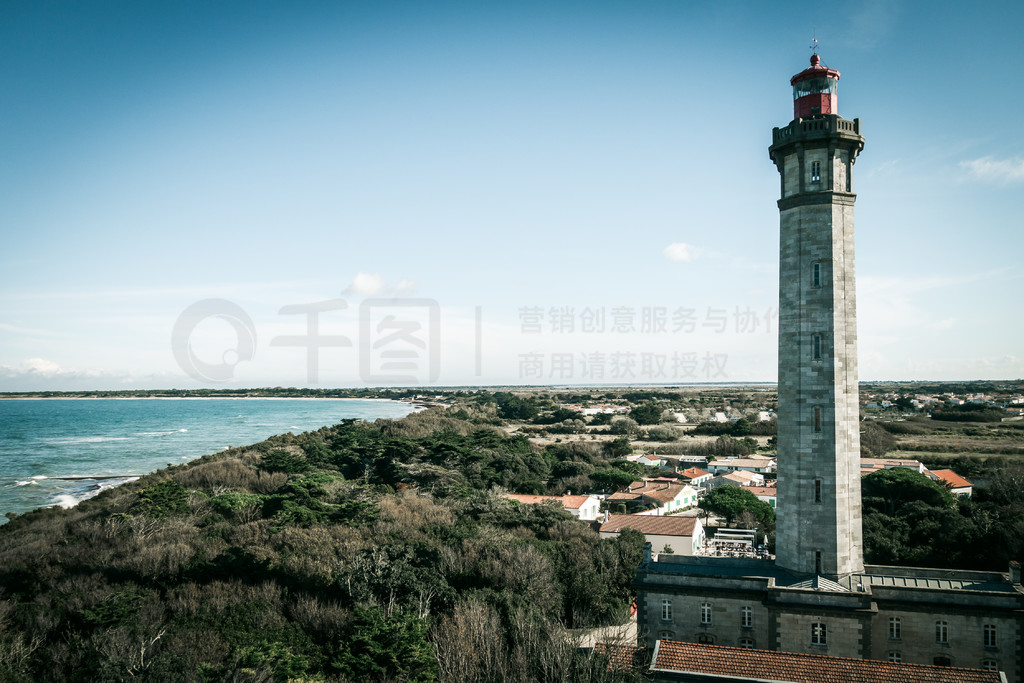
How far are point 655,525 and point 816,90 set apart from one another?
1919 centimetres

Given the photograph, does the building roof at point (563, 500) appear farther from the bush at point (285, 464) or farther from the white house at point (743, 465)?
the white house at point (743, 465)

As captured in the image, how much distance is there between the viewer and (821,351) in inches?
553

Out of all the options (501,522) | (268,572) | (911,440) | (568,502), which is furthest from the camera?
(911,440)

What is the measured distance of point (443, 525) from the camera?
21.5 meters

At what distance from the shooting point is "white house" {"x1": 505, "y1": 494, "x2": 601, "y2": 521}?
105 ft

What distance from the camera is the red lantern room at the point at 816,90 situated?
1448cm

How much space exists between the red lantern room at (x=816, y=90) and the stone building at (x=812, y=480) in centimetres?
3

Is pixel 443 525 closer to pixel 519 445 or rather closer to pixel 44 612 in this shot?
pixel 44 612

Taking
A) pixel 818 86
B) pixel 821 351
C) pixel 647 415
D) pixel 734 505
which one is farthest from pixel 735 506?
pixel 647 415

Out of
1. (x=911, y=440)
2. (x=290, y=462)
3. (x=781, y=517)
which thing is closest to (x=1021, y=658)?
(x=781, y=517)

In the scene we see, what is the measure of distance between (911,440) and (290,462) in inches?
2634

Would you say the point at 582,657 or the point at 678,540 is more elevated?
the point at 582,657

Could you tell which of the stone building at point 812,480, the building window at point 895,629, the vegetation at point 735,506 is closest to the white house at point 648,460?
the vegetation at point 735,506

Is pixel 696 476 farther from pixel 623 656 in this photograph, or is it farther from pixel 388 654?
pixel 388 654
